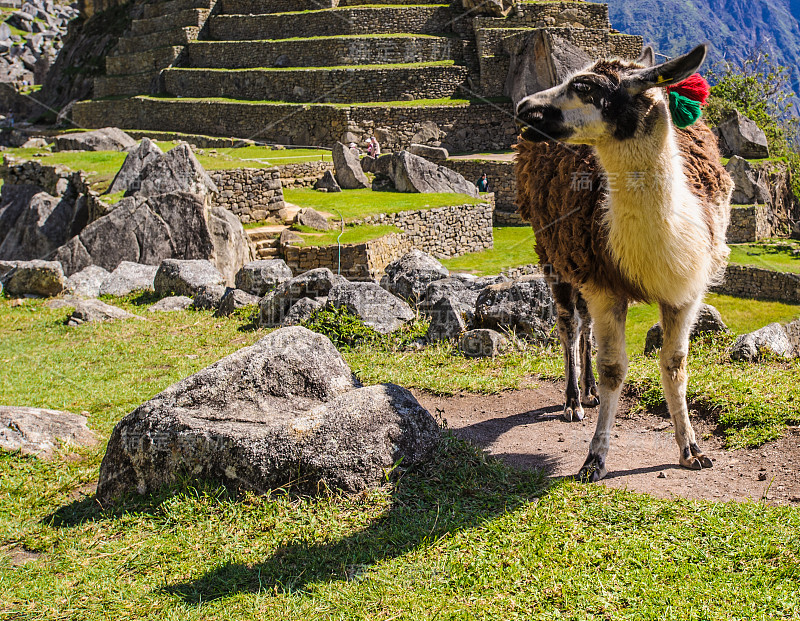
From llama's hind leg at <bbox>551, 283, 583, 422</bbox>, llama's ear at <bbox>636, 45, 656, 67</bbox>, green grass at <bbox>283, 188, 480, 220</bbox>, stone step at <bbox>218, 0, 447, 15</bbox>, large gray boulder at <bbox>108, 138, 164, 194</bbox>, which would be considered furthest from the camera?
stone step at <bbox>218, 0, 447, 15</bbox>

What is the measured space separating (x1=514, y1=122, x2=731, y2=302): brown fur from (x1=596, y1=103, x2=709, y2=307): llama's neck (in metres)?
0.15

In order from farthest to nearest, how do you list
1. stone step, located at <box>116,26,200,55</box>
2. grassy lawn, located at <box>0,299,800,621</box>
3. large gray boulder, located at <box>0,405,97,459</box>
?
stone step, located at <box>116,26,200,55</box>
large gray boulder, located at <box>0,405,97,459</box>
grassy lawn, located at <box>0,299,800,621</box>

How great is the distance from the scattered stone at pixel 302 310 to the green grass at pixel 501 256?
7.65 metres

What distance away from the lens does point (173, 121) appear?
3145 cm

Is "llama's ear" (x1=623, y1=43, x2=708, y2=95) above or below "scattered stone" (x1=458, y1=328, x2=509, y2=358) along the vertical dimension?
above

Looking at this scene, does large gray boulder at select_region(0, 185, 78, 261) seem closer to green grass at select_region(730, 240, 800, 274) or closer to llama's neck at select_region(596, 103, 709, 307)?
llama's neck at select_region(596, 103, 709, 307)

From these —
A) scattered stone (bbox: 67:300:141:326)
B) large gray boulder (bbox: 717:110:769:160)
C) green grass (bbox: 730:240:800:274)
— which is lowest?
green grass (bbox: 730:240:800:274)

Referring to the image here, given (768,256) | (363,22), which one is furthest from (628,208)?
(363,22)

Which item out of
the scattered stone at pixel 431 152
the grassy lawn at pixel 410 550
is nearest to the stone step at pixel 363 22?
the scattered stone at pixel 431 152

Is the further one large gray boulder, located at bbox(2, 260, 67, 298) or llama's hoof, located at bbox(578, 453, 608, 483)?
large gray boulder, located at bbox(2, 260, 67, 298)

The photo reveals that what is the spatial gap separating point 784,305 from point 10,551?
713 inches

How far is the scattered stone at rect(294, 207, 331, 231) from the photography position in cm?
1516

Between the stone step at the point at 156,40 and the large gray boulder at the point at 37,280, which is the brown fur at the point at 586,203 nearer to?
the large gray boulder at the point at 37,280

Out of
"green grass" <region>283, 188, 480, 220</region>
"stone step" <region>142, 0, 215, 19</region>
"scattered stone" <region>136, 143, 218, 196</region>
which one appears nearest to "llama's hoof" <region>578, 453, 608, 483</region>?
"scattered stone" <region>136, 143, 218, 196</region>
